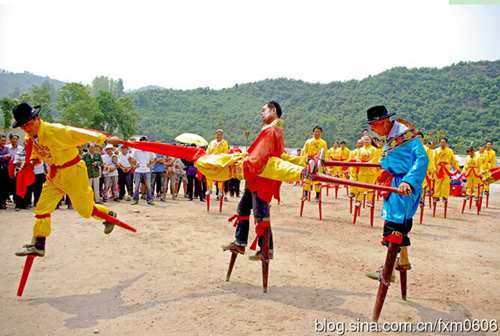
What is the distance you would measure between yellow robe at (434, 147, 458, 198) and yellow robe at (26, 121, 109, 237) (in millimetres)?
10522

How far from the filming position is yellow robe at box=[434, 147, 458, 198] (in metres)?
12.4

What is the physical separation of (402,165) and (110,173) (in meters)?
11.2

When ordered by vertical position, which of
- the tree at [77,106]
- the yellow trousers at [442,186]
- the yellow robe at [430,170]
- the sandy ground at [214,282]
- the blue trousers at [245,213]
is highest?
the tree at [77,106]

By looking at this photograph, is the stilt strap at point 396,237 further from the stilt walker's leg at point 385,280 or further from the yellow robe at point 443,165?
the yellow robe at point 443,165

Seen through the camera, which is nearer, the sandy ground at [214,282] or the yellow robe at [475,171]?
the sandy ground at [214,282]

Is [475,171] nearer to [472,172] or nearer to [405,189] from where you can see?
[472,172]

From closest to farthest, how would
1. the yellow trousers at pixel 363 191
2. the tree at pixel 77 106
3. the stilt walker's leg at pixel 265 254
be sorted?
the stilt walker's leg at pixel 265 254 < the yellow trousers at pixel 363 191 < the tree at pixel 77 106

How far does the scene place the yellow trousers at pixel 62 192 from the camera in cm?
520

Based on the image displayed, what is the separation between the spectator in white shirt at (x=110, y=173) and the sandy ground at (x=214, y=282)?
3.89 metres

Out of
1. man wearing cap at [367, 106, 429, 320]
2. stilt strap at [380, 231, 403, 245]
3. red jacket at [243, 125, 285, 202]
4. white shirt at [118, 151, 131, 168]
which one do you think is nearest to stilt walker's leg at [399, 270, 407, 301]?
man wearing cap at [367, 106, 429, 320]

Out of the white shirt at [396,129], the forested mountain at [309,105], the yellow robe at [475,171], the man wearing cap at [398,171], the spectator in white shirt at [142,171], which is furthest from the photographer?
the forested mountain at [309,105]

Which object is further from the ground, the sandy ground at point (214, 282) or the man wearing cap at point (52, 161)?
the man wearing cap at point (52, 161)

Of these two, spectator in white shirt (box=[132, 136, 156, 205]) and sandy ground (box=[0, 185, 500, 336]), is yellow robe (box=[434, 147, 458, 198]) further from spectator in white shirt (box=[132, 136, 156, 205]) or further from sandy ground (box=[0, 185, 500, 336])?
spectator in white shirt (box=[132, 136, 156, 205])

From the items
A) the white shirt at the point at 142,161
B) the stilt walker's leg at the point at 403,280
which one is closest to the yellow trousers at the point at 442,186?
the stilt walker's leg at the point at 403,280
